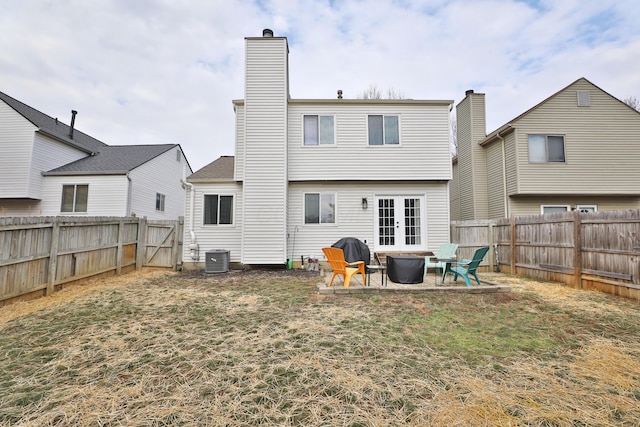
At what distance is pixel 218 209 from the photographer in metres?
9.76

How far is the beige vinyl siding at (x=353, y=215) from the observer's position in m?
9.58

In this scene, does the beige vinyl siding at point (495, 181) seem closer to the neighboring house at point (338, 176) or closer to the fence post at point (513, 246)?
the fence post at point (513, 246)

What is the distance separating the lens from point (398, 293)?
234 inches

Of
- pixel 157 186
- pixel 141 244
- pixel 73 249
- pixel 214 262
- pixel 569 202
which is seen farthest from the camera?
pixel 157 186

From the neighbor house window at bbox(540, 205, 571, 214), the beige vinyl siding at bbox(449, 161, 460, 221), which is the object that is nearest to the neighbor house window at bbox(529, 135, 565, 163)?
the neighbor house window at bbox(540, 205, 571, 214)

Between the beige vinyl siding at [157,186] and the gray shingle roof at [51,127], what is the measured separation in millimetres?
3803

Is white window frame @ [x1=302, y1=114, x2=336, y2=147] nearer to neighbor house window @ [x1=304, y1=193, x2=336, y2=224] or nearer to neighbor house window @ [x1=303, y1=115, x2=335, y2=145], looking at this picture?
neighbor house window @ [x1=303, y1=115, x2=335, y2=145]

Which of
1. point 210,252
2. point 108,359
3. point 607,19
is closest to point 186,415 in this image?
point 108,359

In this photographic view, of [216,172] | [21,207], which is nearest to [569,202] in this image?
[216,172]

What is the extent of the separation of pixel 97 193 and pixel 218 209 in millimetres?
8189

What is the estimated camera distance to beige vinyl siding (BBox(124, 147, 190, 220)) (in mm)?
14156

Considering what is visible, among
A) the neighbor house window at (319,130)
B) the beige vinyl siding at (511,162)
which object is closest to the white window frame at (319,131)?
the neighbor house window at (319,130)

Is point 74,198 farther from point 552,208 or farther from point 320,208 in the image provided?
point 552,208

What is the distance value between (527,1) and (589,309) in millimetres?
10678
